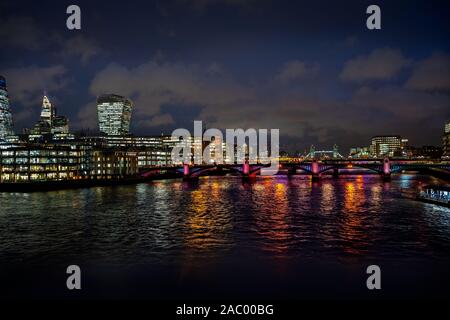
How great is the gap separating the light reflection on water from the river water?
3.8 inches

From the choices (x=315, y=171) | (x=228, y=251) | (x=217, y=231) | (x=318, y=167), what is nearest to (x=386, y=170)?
(x=318, y=167)

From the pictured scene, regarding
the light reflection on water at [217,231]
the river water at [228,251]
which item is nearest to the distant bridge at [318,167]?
the light reflection on water at [217,231]

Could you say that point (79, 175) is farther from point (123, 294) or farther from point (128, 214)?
point (123, 294)

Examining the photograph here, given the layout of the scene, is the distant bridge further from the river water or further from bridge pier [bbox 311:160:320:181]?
the river water

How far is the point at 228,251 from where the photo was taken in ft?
92.7

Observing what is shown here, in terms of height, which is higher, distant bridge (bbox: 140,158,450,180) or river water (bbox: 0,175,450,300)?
distant bridge (bbox: 140,158,450,180)

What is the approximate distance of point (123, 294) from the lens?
19.1 metres

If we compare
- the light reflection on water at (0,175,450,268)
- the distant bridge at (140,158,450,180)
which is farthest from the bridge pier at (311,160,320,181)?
the light reflection on water at (0,175,450,268)

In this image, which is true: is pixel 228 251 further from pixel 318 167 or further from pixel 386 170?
pixel 386 170

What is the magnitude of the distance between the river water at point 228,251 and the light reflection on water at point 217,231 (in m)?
0.10

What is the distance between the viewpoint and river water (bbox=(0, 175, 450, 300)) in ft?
66.0

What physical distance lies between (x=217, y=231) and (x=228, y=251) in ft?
26.2
